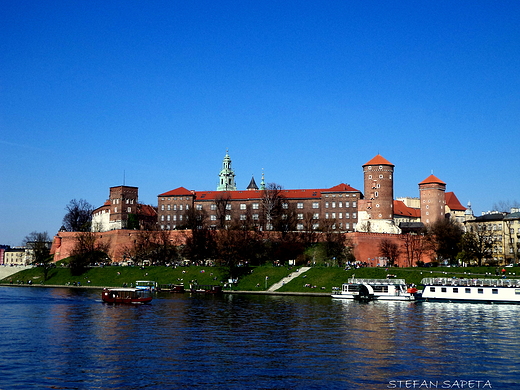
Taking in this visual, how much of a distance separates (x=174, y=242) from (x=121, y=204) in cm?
2477

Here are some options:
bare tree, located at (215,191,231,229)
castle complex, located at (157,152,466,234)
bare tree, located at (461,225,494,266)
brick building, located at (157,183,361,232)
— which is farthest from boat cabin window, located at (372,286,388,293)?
bare tree, located at (215,191,231,229)

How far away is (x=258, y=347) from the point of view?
36.6m

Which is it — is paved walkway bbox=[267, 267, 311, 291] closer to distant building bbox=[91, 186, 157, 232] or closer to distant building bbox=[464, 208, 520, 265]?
distant building bbox=[464, 208, 520, 265]

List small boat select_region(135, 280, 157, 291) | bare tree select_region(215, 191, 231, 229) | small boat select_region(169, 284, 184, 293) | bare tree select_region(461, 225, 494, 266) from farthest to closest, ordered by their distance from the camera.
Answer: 1. bare tree select_region(215, 191, 231, 229)
2. bare tree select_region(461, 225, 494, 266)
3. small boat select_region(135, 280, 157, 291)
4. small boat select_region(169, 284, 184, 293)

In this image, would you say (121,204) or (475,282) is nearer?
(475,282)

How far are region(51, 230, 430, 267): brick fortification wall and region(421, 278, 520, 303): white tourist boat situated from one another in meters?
33.1

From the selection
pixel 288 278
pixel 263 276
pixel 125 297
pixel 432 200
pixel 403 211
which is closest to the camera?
pixel 125 297

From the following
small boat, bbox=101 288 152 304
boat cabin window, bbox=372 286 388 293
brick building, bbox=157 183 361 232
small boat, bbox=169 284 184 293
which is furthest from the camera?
brick building, bbox=157 183 361 232

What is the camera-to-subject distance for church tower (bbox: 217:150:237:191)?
616 feet

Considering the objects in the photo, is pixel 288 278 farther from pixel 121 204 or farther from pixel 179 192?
pixel 121 204

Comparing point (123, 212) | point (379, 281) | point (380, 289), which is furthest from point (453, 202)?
point (380, 289)

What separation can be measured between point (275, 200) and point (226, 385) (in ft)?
333

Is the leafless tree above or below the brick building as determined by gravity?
below

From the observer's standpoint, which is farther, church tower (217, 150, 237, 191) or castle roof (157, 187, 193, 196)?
church tower (217, 150, 237, 191)
